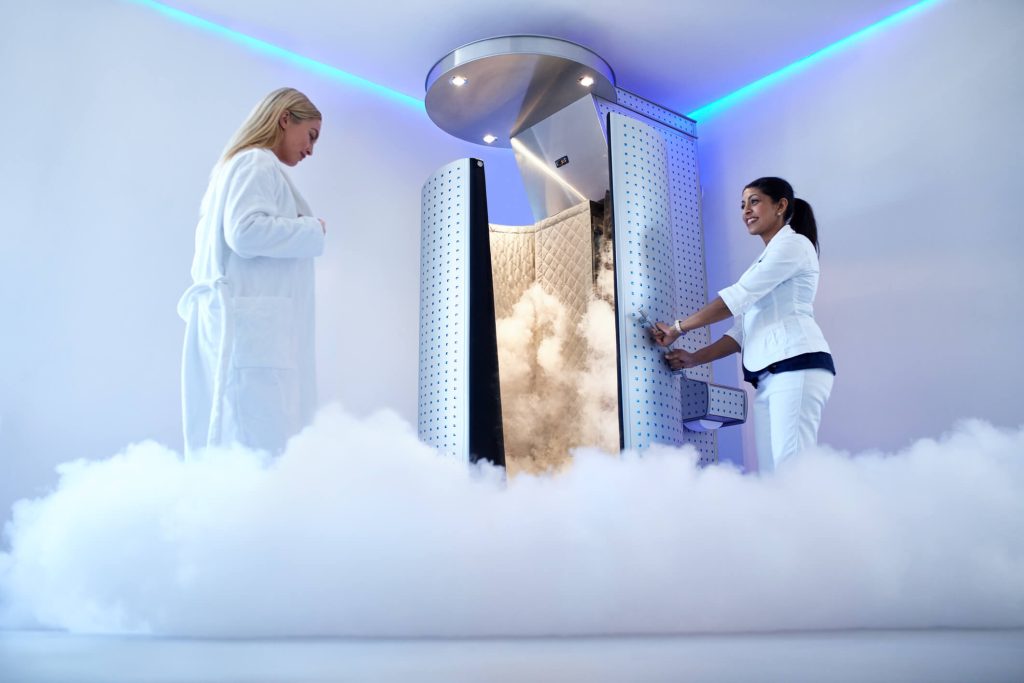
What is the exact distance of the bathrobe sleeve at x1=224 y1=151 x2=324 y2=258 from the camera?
2.09 m

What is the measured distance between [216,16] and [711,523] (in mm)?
3196

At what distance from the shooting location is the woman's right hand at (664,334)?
2.83m

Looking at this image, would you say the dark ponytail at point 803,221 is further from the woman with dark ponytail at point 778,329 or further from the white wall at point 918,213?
the white wall at point 918,213

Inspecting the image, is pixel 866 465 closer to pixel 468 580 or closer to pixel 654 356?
pixel 654 356

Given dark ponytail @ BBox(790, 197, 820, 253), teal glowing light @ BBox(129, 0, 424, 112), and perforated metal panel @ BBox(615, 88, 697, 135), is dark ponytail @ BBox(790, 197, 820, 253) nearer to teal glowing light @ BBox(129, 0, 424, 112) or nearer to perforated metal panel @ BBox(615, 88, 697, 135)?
perforated metal panel @ BBox(615, 88, 697, 135)

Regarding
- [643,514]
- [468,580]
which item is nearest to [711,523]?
[643,514]

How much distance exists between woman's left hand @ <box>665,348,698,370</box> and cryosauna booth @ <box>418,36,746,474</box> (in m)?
0.05

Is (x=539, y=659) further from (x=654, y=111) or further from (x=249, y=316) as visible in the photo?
(x=654, y=111)

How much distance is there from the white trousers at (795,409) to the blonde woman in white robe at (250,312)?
1.47 metres

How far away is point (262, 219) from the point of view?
2104mm

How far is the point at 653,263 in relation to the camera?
→ 119 inches

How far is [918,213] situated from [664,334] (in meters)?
1.55

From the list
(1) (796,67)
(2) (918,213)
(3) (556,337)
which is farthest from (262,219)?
(1) (796,67)

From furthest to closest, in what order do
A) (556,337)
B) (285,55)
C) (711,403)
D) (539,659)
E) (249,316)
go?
(285,55) < (556,337) < (711,403) < (249,316) < (539,659)
